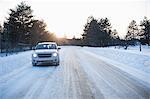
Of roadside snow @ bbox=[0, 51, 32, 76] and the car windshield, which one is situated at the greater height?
the car windshield

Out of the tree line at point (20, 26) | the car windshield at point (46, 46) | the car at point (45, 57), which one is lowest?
the car at point (45, 57)

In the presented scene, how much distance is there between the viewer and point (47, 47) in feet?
77.2

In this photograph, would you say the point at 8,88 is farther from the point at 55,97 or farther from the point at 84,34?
the point at 84,34

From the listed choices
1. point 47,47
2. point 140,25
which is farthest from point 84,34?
point 47,47

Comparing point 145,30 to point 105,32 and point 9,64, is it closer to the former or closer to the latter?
point 105,32

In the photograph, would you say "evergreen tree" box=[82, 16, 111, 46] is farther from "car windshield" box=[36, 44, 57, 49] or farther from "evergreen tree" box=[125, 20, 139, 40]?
"car windshield" box=[36, 44, 57, 49]

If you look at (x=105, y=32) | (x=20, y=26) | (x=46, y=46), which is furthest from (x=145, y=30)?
(x=46, y=46)

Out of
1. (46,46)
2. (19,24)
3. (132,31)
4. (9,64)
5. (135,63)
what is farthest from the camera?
(132,31)

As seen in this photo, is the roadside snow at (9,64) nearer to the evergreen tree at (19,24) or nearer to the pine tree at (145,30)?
the evergreen tree at (19,24)

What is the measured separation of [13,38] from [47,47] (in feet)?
149

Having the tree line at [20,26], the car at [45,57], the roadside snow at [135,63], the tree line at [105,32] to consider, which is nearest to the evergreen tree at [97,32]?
the tree line at [105,32]

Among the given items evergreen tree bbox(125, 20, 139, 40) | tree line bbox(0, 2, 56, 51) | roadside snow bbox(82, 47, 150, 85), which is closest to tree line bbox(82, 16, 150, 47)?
evergreen tree bbox(125, 20, 139, 40)

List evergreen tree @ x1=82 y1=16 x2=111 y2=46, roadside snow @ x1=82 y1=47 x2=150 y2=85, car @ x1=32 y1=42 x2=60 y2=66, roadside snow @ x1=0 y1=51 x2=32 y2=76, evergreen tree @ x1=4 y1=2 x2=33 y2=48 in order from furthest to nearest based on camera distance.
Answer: evergreen tree @ x1=82 y1=16 x2=111 y2=46 → evergreen tree @ x1=4 y1=2 x2=33 y2=48 → car @ x1=32 y1=42 x2=60 y2=66 → roadside snow @ x1=0 y1=51 x2=32 y2=76 → roadside snow @ x1=82 y1=47 x2=150 y2=85

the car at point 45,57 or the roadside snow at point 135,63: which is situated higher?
the car at point 45,57
